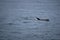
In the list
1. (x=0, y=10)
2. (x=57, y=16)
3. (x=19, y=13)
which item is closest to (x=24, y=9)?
(x=19, y=13)

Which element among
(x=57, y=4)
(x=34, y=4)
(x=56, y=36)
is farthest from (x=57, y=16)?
(x=34, y=4)

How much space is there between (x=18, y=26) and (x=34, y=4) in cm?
76

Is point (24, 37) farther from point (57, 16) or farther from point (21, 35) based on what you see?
point (57, 16)

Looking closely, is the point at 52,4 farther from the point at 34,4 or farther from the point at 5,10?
the point at 5,10

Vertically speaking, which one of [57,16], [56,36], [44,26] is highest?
[57,16]

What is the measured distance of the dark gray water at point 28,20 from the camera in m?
2.62

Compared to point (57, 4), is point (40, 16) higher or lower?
lower

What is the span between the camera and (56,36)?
2672 millimetres

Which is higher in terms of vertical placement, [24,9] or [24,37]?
[24,9]

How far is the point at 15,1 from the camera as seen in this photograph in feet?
9.00

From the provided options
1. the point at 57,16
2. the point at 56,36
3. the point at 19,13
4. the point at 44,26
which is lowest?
the point at 56,36

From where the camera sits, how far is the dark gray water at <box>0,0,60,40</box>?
8.61ft

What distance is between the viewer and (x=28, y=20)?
2.69 metres

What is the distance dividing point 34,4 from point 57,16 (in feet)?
2.38
